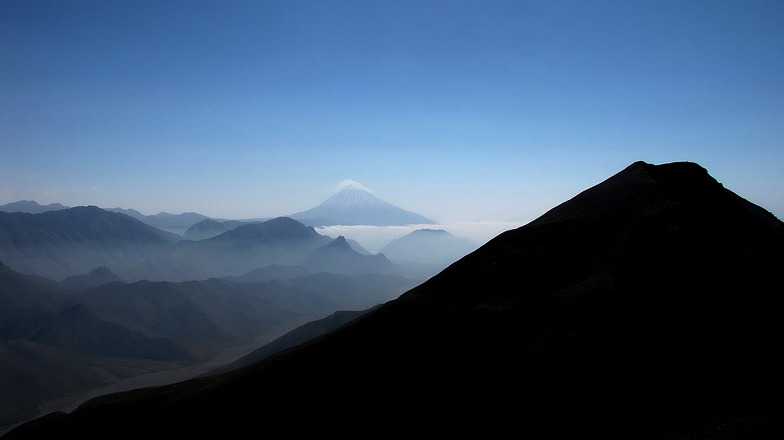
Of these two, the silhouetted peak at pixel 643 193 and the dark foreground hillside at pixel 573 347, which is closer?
the dark foreground hillside at pixel 573 347

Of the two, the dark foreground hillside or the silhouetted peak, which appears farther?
the silhouetted peak

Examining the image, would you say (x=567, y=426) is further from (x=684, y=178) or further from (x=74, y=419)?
(x=74, y=419)

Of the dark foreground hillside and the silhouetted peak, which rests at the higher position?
the silhouetted peak

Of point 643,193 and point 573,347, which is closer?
point 573,347

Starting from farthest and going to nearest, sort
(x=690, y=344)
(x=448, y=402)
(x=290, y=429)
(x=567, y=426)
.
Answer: (x=290, y=429) < (x=448, y=402) < (x=690, y=344) < (x=567, y=426)

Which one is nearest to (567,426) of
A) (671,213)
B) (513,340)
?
(513,340)

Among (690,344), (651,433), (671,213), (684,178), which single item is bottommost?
(651,433)

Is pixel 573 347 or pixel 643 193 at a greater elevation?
pixel 643 193

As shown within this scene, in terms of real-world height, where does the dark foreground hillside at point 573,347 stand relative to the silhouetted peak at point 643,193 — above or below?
below
